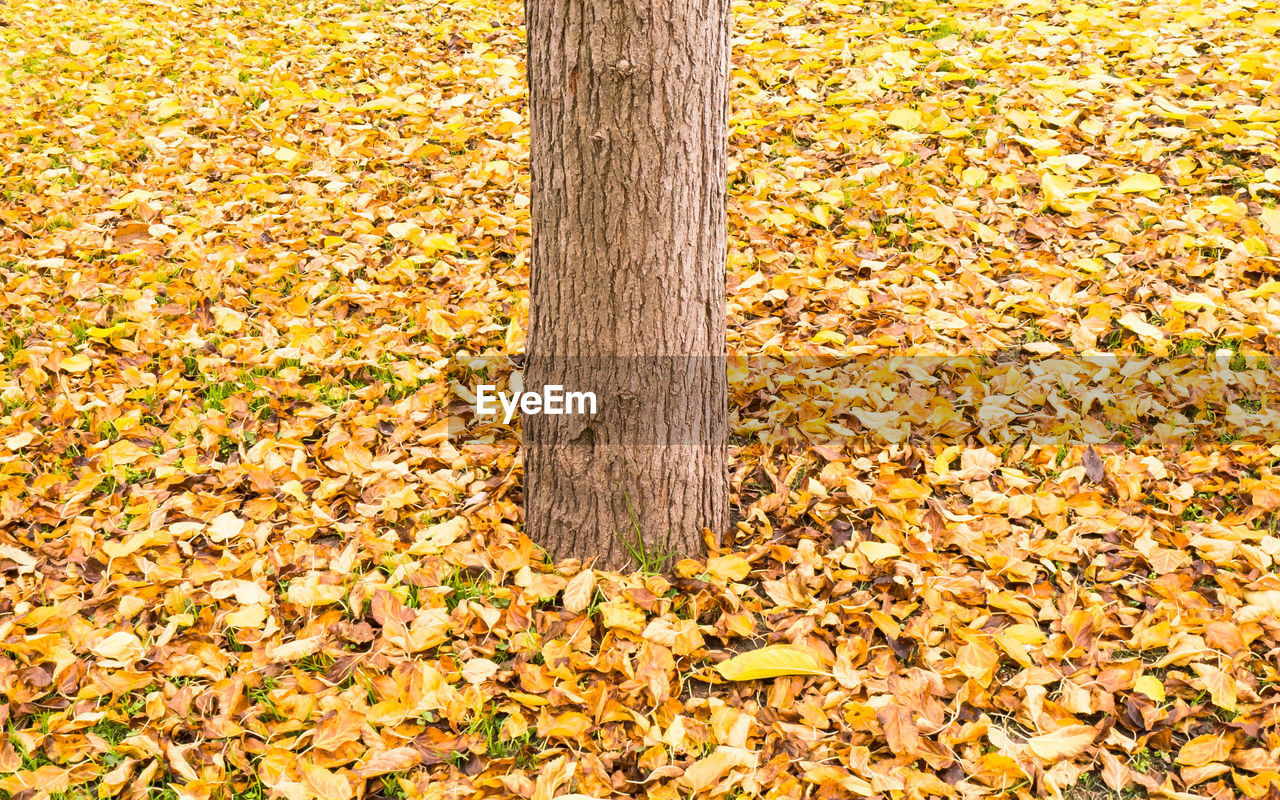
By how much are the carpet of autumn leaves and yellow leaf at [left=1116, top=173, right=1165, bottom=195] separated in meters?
0.01

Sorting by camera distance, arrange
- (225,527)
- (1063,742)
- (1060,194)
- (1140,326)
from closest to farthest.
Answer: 1. (1063,742)
2. (225,527)
3. (1140,326)
4. (1060,194)

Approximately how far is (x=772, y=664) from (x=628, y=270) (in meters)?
0.95

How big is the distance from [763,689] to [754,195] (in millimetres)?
2309

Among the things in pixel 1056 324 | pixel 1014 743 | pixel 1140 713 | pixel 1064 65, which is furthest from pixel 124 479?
pixel 1064 65

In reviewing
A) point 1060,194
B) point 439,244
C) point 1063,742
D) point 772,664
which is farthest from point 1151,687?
point 439,244

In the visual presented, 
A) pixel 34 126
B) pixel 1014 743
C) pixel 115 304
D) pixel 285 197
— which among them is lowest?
pixel 1014 743

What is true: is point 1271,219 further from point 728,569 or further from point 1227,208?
point 728,569

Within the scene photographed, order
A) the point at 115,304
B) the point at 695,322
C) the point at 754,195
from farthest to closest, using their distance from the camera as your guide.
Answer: the point at 754,195 → the point at 115,304 → the point at 695,322

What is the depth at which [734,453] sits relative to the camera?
2.68 meters

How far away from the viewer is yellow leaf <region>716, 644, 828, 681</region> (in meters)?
2.04

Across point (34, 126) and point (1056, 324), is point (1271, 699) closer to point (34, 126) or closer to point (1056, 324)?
point (1056, 324)

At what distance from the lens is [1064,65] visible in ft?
14.6

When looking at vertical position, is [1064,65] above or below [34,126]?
above

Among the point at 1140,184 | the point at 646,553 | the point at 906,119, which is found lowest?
the point at 646,553
